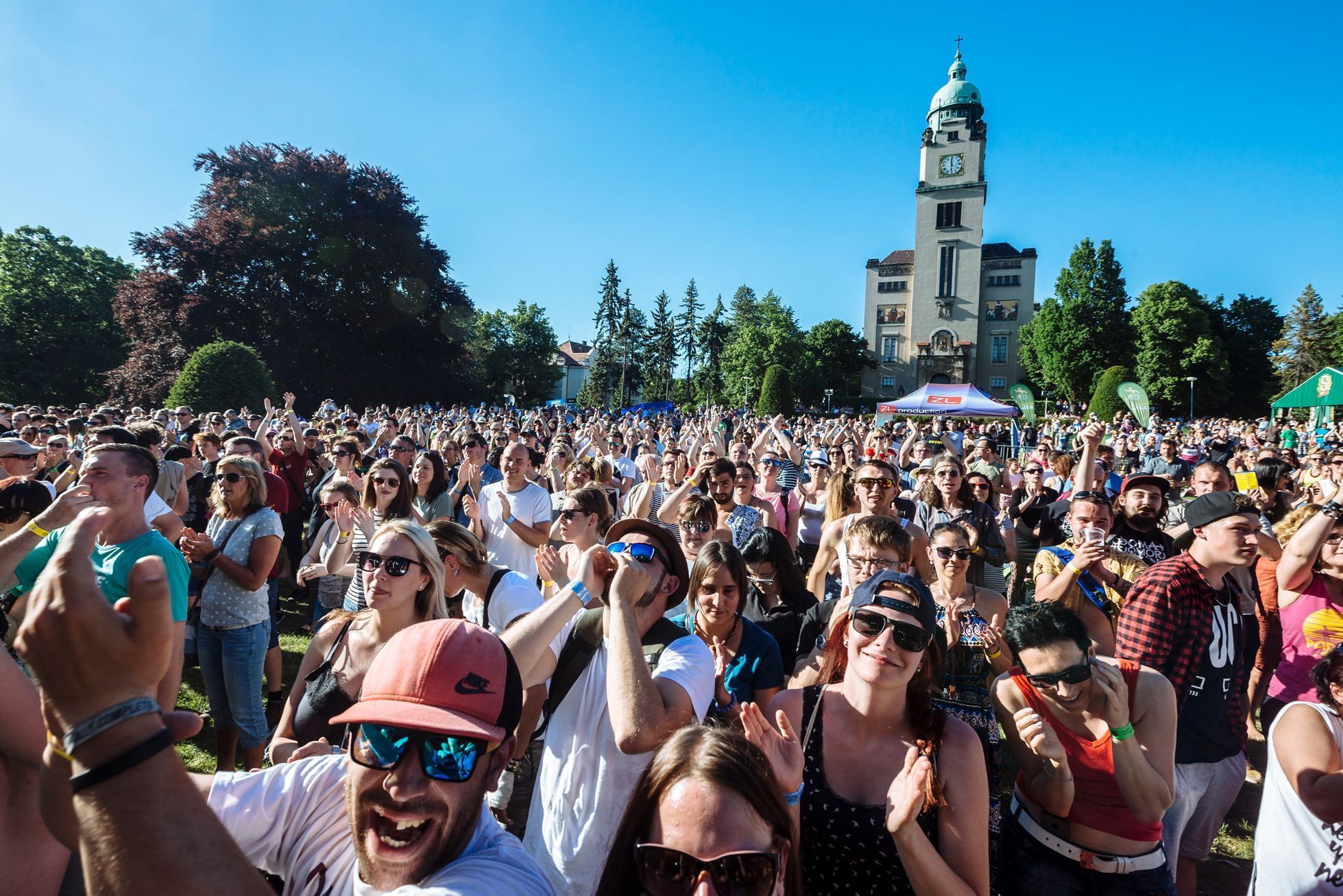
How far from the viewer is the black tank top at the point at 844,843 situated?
202 cm

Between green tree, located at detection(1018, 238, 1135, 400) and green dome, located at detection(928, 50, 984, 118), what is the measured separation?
20.7m

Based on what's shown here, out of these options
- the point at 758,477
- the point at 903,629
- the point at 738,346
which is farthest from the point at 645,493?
the point at 738,346

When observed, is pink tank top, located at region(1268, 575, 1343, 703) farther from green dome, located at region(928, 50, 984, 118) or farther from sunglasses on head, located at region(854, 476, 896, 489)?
green dome, located at region(928, 50, 984, 118)

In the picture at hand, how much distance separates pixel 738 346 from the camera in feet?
226

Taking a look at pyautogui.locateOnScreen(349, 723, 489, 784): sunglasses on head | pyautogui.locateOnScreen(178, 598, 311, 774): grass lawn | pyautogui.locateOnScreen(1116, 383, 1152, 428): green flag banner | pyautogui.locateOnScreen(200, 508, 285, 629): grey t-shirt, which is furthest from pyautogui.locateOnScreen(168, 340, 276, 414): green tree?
pyautogui.locateOnScreen(1116, 383, 1152, 428): green flag banner

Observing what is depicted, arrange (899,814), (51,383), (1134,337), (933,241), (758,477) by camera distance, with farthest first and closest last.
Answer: (933,241) < (1134,337) < (51,383) < (758,477) < (899,814)

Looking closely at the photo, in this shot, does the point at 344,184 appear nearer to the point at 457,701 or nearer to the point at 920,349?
the point at 457,701

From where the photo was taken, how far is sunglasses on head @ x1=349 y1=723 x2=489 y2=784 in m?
1.43

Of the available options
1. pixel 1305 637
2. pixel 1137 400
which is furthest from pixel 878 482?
pixel 1137 400

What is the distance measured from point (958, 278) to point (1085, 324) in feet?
43.6

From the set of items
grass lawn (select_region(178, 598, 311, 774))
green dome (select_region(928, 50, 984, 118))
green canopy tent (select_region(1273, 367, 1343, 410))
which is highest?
green dome (select_region(928, 50, 984, 118))

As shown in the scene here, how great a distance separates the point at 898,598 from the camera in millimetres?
2279

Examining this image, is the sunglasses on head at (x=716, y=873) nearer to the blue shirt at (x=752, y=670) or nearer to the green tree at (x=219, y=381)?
the blue shirt at (x=752, y=670)

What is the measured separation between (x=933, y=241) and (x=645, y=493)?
7037 centimetres
